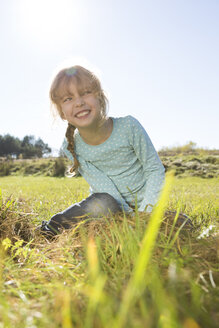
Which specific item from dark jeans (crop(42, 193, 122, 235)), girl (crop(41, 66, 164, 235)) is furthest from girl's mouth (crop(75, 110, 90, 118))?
dark jeans (crop(42, 193, 122, 235))

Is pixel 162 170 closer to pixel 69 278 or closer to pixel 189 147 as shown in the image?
pixel 69 278

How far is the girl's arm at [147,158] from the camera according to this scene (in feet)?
6.84

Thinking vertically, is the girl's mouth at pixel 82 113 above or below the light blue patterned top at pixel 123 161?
above

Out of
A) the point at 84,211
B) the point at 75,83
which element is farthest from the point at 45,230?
the point at 75,83

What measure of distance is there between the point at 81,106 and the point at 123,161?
0.60 m

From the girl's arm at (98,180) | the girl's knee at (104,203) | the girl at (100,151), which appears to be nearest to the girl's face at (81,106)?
the girl at (100,151)

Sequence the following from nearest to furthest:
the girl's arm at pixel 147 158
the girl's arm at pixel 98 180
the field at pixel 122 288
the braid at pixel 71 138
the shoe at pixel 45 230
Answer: the field at pixel 122 288, the shoe at pixel 45 230, the girl's arm at pixel 147 158, the girl's arm at pixel 98 180, the braid at pixel 71 138

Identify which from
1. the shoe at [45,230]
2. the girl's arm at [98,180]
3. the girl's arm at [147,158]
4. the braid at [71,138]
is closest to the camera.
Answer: the shoe at [45,230]

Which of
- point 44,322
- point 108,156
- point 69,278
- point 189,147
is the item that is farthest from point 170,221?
point 189,147

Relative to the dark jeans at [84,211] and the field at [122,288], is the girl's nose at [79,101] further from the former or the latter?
the field at [122,288]

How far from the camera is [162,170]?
2174 mm

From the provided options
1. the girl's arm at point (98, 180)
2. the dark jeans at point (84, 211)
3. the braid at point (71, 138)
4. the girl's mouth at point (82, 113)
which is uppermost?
the girl's mouth at point (82, 113)

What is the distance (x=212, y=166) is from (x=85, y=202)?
7.99 meters

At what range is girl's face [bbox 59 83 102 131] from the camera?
2166 mm
